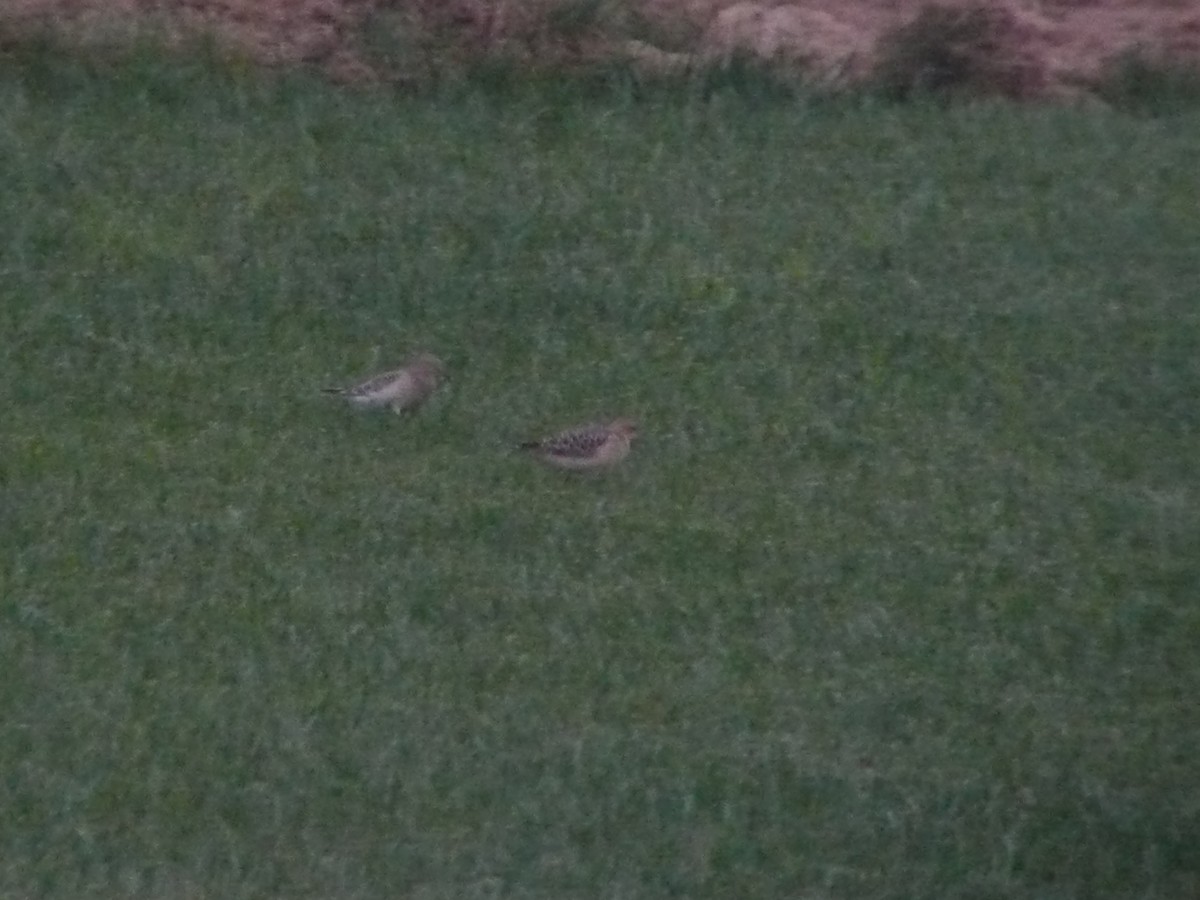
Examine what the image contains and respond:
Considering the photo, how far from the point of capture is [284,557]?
7426mm

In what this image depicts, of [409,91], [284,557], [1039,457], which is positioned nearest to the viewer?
[284,557]

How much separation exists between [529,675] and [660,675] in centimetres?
37

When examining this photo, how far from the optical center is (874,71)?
1069 cm

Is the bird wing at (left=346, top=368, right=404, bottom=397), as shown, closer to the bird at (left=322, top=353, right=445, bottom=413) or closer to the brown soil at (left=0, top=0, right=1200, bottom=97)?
A: the bird at (left=322, top=353, right=445, bottom=413)

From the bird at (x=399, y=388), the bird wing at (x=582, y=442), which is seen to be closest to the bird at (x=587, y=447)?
the bird wing at (x=582, y=442)

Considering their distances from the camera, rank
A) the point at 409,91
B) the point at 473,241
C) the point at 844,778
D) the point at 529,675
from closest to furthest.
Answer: the point at 844,778
the point at 529,675
the point at 473,241
the point at 409,91

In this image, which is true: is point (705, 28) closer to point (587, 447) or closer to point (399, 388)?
point (399, 388)

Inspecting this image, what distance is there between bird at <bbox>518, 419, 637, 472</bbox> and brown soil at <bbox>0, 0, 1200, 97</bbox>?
3.18 m

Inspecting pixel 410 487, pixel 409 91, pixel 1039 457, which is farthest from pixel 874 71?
pixel 410 487

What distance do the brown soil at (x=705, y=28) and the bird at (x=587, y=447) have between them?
10.4 ft

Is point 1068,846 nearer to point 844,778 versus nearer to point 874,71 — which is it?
point 844,778

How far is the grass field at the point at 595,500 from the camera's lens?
246 inches

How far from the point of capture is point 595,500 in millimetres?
7820

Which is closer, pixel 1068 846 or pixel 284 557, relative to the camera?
pixel 1068 846
